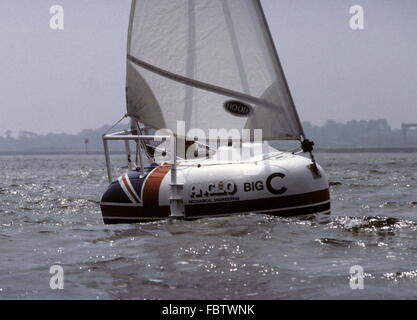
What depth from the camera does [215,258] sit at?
1083cm

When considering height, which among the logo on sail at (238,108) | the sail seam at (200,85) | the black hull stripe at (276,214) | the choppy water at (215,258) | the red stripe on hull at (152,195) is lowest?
the choppy water at (215,258)

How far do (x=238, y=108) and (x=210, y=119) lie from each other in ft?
2.57

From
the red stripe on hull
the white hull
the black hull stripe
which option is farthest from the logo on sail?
the black hull stripe

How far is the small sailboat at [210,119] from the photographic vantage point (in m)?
14.1

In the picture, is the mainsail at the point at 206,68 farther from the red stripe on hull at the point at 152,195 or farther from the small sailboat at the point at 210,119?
the red stripe on hull at the point at 152,195

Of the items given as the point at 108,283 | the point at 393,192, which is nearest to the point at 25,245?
the point at 108,283

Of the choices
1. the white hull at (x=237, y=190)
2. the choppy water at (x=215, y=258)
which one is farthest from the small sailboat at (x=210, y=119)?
the choppy water at (x=215, y=258)

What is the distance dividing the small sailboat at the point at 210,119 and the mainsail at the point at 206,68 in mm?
24

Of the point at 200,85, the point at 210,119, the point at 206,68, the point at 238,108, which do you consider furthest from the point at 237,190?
the point at 206,68

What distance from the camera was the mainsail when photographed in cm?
1530

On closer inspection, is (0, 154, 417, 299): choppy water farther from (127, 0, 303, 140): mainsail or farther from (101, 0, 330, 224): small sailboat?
(127, 0, 303, 140): mainsail

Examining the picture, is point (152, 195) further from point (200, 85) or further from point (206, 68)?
point (206, 68)

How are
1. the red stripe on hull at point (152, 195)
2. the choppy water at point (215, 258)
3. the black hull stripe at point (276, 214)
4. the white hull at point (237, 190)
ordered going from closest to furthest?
the choppy water at point (215, 258) < the white hull at point (237, 190) < the black hull stripe at point (276, 214) < the red stripe on hull at point (152, 195)

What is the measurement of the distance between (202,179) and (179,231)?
4.47ft
